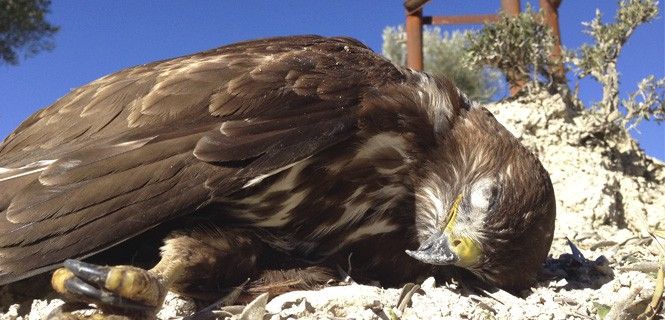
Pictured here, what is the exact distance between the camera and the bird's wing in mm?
2201

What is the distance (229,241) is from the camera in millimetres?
2592

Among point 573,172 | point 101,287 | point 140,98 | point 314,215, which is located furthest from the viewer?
point 573,172

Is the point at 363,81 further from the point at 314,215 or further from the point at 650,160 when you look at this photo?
the point at 650,160

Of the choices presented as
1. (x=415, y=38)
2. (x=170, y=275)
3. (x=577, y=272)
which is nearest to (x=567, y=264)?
(x=577, y=272)

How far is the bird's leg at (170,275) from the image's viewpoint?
2.10 m

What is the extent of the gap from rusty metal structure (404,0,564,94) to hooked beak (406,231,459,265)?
4.13 metres

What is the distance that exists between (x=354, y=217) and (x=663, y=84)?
436 centimetres

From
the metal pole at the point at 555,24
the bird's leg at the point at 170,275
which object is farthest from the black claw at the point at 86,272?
the metal pole at the point at 555,24

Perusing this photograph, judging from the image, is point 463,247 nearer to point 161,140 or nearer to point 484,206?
point 484,206

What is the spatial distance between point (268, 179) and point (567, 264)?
1.75 metres

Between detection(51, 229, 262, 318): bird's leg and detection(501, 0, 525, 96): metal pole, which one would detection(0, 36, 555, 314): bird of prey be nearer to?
detection(51, 229, 262, 318): bird's leg

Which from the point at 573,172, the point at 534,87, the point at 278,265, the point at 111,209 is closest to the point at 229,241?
the point at 278,265

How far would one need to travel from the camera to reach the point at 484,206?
9.18ft

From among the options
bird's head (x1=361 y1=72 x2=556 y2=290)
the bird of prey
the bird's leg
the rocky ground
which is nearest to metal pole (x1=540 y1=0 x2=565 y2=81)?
the rocky ground
